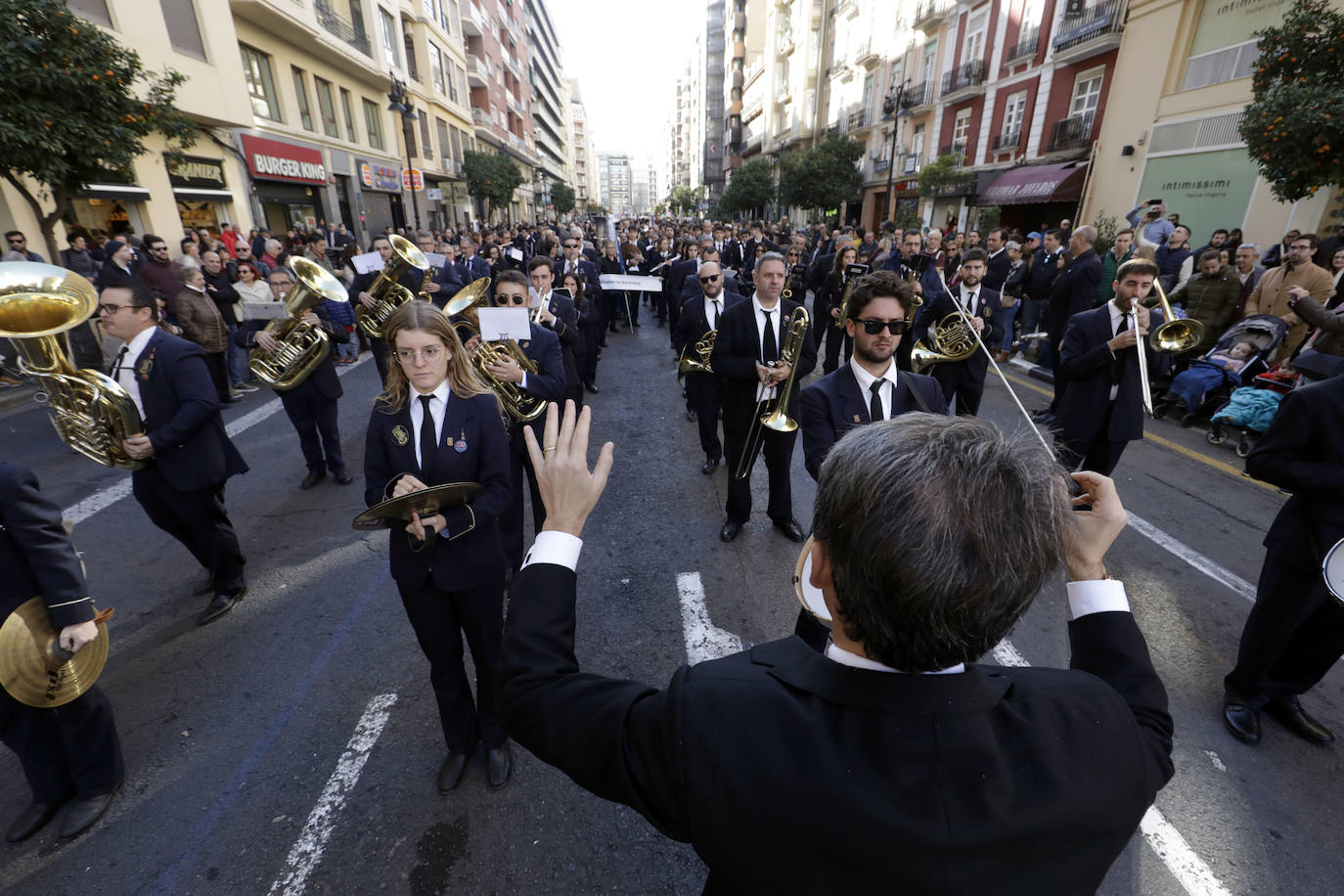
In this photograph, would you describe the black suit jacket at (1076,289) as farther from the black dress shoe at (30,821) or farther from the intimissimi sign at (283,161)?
the intimissimi sign at (283,161)

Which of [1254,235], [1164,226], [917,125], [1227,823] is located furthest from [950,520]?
[917,125]

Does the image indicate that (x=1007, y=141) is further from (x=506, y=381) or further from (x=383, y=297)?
(x=506, y=381)

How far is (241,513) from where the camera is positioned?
18.6ft

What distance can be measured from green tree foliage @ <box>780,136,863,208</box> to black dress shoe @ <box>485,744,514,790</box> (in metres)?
33.9

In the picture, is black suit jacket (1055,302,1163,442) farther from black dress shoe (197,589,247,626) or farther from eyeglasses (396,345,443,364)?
black dress shoe (197,589,247,626)

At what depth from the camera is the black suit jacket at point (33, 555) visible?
229 centimetres

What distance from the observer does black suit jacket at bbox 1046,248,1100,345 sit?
7395mm

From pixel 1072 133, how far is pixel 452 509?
24.4 meters

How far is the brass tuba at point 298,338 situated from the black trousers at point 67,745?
11.7 ft

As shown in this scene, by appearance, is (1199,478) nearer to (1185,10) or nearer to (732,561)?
(732,561)

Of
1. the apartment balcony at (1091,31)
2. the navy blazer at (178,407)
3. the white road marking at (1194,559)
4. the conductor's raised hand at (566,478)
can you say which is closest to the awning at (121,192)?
the navy blazer at (178,407)

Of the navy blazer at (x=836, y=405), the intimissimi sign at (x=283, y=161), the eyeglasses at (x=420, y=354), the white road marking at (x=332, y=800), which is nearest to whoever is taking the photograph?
the white road marking at (x=332, y=800)

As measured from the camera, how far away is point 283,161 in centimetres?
1836

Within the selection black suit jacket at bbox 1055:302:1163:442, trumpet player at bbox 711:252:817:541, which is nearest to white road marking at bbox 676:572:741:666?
trumpet player at bbox 711:252:817:541
